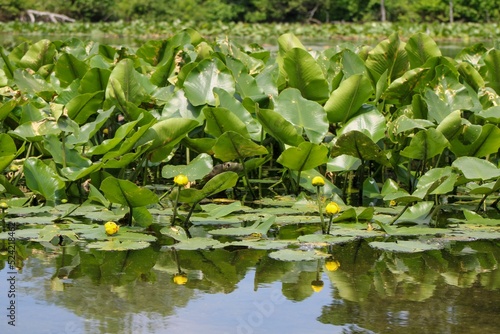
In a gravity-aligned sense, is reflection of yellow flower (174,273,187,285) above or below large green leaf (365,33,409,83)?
below

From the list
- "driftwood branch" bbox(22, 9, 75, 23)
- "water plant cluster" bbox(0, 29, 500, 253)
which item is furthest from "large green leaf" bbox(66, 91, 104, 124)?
"driftwood branch" bbox(22, 9, 75, 23)

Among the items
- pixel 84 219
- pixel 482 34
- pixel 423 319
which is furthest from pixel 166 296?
pixel 482 34

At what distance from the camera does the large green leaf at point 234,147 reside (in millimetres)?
3232

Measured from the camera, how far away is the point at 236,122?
3.38m

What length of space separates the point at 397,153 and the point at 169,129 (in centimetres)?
95

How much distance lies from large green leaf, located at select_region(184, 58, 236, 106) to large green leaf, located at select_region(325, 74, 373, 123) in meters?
0.41

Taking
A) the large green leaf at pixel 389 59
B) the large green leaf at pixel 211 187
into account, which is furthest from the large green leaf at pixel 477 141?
the large green leaf at pixel 211 187

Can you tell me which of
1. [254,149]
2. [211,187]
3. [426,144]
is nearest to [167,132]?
[254,149]

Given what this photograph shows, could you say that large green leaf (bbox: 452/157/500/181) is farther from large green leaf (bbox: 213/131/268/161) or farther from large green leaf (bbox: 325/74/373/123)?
large green leaf (bbox: 213/131/268/161)

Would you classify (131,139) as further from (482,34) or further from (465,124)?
(482,34)

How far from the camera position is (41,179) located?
10.5 feet

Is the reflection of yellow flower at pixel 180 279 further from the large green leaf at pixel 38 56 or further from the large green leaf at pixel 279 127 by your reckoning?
the large green leaf at pixel 38 56

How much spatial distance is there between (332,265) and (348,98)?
118cm

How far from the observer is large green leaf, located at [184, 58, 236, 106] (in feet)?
11.8
